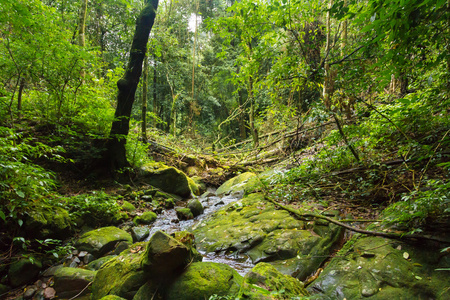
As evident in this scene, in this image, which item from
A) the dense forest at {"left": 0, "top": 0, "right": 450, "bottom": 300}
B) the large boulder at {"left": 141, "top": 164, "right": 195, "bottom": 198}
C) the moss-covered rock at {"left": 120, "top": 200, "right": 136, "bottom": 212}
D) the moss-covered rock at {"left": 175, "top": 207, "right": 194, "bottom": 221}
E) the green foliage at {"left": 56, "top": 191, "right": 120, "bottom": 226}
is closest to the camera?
the dense forest at {"left": 0, "top": 0, "right": 450, "bottom": 300}

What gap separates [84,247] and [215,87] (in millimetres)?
18927

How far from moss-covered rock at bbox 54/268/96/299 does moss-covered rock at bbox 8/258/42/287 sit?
0.41 meters

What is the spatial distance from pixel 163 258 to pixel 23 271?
2441 millimetres

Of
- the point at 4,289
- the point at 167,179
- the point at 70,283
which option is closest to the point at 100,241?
the point at 70,283

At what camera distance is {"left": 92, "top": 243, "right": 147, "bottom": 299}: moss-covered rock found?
2.66 meters

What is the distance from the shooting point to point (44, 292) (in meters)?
3.10

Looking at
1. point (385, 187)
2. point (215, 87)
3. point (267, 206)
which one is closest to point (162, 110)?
point (215, 87)

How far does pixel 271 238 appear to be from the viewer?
12.5ft

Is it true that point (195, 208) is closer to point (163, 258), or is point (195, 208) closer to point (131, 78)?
point (163, 258)

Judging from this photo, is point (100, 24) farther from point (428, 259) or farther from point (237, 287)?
point (428, 259)

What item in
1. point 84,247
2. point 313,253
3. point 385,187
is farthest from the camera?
point 84,247

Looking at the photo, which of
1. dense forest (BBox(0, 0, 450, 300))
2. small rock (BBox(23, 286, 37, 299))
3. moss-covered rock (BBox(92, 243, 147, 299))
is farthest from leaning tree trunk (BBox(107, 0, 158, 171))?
moss-covered rock (BBox(92, 243, 147, 299))

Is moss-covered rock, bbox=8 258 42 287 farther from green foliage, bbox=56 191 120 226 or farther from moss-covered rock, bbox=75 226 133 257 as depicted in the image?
green foliage, bbox=56 191 120 226

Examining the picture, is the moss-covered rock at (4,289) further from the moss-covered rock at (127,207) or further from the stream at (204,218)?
the moss-covered rock at (127,207)
